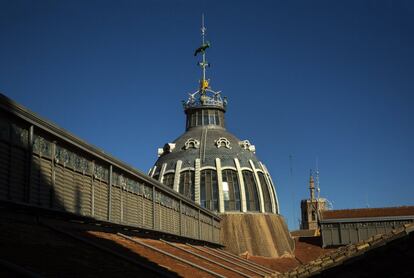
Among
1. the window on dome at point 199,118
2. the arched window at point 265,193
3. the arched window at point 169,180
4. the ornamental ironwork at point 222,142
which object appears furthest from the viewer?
the window on dome at point 199,118

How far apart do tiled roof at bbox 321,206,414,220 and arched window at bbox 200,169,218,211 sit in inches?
494

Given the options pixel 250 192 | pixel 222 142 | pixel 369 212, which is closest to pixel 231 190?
pixel 250 192

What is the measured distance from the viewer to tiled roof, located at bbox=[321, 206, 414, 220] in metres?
56.4

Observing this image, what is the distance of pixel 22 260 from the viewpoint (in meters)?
11.8

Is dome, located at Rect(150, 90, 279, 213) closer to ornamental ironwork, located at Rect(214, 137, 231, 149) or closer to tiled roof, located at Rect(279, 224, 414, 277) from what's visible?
ornamental ironwork, located at Rect(214, 137, 231, 149)

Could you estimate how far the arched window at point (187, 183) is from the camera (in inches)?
2046

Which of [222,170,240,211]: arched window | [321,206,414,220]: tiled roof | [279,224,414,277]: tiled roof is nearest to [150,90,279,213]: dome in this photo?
[222,170,240,211]: arched window

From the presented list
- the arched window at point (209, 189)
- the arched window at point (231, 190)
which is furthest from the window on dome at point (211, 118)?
the arched window at point (231, 190)

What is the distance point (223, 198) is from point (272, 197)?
6.24 m

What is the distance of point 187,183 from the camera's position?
52.6 m

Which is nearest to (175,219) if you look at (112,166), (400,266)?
(112,166)

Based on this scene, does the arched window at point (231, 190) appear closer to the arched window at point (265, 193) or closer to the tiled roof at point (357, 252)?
the arched window at point (265, 193)

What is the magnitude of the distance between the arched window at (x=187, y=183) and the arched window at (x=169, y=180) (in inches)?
41.7

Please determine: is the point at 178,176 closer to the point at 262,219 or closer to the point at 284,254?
the point at 262,219
